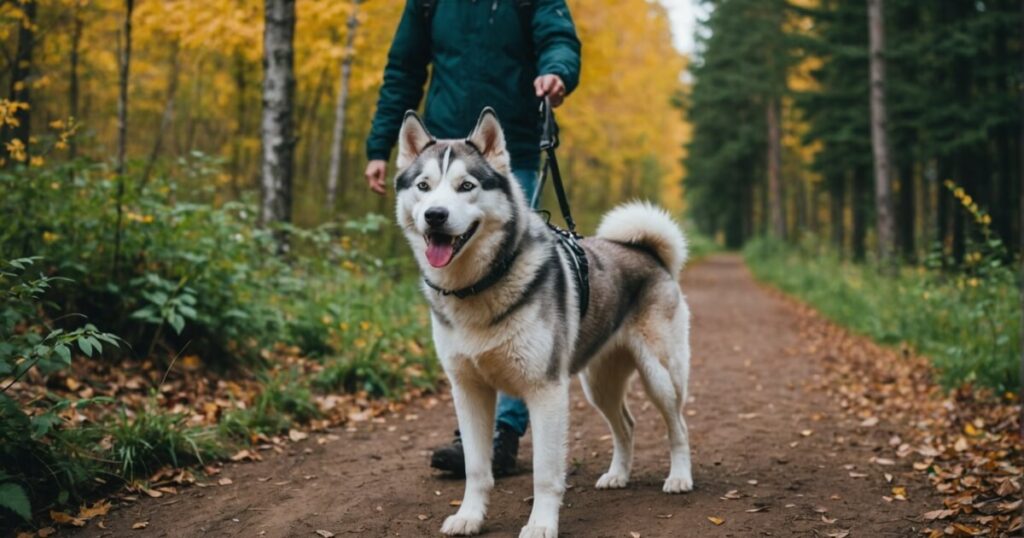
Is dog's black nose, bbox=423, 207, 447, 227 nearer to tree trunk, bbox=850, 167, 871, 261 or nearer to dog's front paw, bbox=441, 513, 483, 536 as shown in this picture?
dog's front paw, bbox=441, 513, 483, 536

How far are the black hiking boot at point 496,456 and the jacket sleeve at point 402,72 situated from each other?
1.57 meters

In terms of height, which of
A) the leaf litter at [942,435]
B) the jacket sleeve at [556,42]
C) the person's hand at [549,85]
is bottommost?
the leaf litter at [942,435]

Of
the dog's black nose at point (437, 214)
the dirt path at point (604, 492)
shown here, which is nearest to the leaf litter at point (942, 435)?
the dirt path at point (604, 492)

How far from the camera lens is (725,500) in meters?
3.43

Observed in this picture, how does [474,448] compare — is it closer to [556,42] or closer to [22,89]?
[556,42]

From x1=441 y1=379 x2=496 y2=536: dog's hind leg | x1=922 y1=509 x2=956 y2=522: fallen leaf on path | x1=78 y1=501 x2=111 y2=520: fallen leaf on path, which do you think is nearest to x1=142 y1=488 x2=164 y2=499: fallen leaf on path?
x1=78 y1=501 x2=111 y2=520: fallen leaf on path

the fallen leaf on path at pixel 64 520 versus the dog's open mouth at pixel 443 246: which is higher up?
the dog's open mouth at pixel 443 246

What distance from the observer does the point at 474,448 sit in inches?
121

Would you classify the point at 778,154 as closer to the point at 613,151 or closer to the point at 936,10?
the point at 613,151

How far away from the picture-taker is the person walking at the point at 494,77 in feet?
12.4

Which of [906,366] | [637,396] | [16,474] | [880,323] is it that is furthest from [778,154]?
[16,474]

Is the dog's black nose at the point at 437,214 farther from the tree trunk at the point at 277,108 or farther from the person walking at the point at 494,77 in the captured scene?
the tree trunk at the point at 277,108

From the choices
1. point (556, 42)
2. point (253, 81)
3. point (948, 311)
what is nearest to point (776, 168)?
point (253, 81)

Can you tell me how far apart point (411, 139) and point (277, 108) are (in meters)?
4.92
